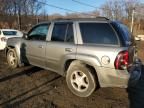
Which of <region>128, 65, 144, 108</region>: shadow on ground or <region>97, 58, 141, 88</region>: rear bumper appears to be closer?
<region>97, 58, 141, 88</region>: rear bumper

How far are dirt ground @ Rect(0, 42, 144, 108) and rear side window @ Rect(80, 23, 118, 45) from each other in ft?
4.43

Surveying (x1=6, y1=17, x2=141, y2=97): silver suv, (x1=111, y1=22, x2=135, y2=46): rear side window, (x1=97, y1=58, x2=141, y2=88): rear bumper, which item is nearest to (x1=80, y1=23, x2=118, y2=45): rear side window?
(x1=6, y1=17, x2=141, y2=97): silver suv

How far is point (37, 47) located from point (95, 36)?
2.13 m

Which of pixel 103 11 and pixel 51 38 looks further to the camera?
pixel 103 11

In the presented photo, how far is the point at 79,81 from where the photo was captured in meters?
5.43

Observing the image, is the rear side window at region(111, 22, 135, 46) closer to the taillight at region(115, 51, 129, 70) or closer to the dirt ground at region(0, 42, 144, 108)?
the taillight at region(115, 51, 129, 70)

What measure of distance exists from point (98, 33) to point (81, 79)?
3.79 ft

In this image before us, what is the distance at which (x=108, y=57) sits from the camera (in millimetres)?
4812

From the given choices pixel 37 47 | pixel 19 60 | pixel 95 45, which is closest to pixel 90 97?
pixel 95 45

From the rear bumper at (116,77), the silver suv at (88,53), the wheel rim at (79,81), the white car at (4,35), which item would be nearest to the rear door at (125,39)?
the silver suv at (88,53)

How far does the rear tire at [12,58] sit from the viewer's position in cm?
771

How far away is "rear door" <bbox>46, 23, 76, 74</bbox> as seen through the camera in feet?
18.6

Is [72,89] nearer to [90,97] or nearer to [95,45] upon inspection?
[90,97]

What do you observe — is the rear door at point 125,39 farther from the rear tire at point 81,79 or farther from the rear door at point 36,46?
the rear door at point 36,46
